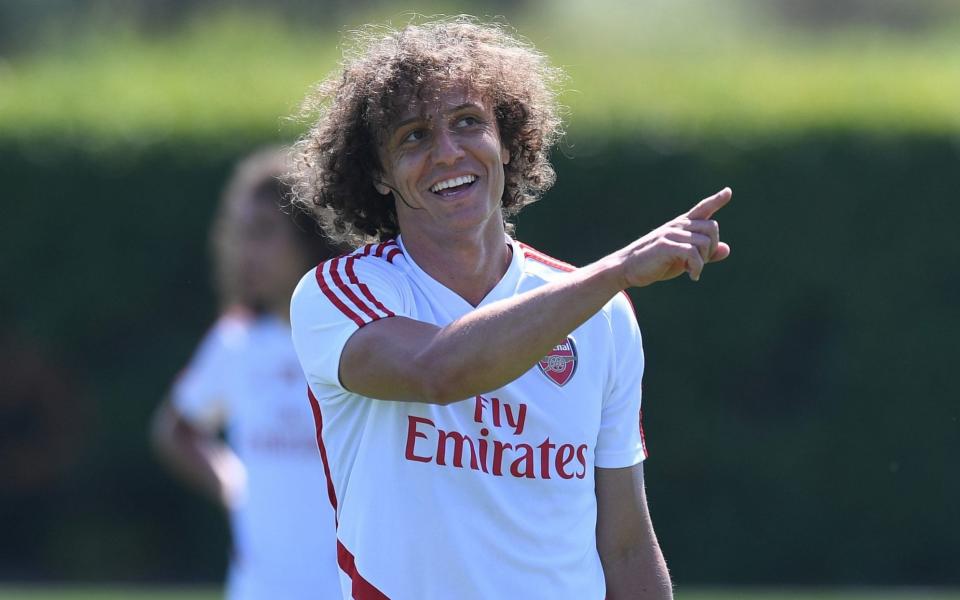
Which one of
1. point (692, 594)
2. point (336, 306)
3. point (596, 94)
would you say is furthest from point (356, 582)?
point (596, 94)

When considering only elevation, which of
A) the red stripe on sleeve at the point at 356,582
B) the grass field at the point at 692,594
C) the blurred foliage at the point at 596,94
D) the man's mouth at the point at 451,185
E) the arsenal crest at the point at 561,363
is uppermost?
the blurred foliage at the point at 596,94

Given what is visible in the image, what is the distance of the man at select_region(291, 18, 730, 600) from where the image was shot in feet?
10.6

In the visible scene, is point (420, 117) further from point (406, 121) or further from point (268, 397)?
point (268, 397)

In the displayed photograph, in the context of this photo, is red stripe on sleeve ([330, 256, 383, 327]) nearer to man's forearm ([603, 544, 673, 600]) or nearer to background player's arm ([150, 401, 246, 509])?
man's forearm ([603, 544, 673, 600])

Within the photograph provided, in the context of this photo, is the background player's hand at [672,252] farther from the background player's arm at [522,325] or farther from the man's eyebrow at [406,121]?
the man's eyebrow at [406,121]

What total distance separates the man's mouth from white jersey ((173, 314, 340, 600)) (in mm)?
2093

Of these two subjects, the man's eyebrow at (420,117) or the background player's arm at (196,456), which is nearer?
the man's eyebrow at (420,117)

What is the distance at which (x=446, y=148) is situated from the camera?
3.54 m

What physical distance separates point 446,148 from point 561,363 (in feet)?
1.80

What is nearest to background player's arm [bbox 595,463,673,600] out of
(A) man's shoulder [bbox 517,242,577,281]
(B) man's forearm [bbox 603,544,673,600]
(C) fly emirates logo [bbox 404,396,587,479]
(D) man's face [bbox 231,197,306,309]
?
(B) man's forearm [bbox 603,544,673,600]

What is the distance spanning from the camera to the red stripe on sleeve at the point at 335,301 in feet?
11.0

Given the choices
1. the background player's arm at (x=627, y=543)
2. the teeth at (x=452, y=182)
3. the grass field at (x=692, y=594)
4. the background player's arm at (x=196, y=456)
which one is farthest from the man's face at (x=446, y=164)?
the grass field at (x=692, y=594)

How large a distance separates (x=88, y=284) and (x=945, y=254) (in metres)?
6.07

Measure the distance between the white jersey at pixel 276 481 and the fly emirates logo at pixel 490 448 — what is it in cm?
203
